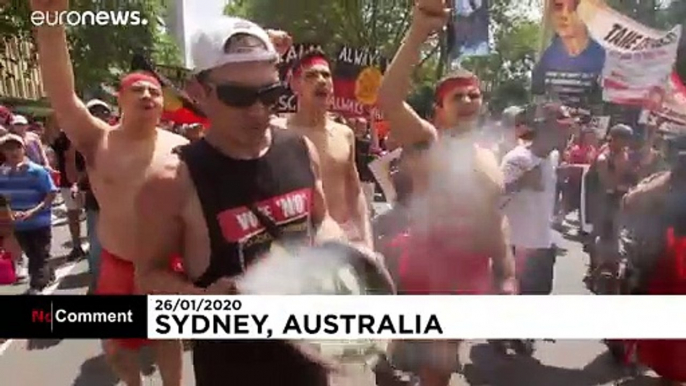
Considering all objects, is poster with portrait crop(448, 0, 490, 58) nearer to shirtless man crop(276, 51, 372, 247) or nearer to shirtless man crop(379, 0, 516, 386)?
shirtless man crop(379, 0, 516, 386)

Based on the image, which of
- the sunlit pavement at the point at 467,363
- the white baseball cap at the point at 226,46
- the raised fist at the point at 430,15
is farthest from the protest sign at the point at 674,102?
the white baseball cap at the point at 226,46

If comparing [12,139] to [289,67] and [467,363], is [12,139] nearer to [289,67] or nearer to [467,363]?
[289,67]

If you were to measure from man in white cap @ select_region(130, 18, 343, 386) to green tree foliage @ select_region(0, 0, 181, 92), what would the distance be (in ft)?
0.41

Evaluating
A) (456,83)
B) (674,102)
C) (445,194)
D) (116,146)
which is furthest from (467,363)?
(116,146)

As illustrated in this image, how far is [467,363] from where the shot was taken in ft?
7.42

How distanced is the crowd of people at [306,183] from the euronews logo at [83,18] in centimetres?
8

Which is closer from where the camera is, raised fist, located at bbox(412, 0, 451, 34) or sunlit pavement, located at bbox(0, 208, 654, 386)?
raised fist, located at bbox(412, 0, 451, 34)

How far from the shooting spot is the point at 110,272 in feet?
7.00

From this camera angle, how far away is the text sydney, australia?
216 cm

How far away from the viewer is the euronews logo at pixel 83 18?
2016 millimetres

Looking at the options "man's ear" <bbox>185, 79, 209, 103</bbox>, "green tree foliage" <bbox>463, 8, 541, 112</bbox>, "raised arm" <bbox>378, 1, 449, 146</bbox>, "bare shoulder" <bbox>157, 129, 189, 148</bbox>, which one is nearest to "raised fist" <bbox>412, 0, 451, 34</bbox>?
"raised arm" <bbox>378, 1, 449, 146</bbox>

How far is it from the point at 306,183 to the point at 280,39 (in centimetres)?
38

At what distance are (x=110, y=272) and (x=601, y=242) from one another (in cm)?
129

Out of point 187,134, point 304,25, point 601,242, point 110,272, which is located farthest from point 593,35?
point 110,272
